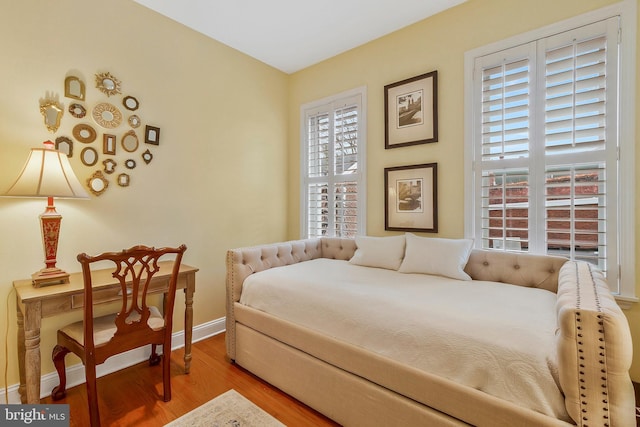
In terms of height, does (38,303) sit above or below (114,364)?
above

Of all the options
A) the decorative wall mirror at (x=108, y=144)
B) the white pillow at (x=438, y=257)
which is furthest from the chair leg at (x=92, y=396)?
the white pillow at (x=438, y=257)

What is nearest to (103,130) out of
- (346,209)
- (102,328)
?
(102,328)

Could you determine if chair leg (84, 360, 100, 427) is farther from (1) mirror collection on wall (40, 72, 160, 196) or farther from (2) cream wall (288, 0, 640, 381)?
(2) cream wall (288, 0, 640, 381)

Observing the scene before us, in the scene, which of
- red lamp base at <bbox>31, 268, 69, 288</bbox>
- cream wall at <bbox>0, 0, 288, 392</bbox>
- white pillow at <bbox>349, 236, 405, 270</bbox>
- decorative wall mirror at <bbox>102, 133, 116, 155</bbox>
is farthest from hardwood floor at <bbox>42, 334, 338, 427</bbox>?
decorative wall mirror at <bbox>102, 133, 116, 155</bbox>

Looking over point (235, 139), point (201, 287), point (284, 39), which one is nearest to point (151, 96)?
point (235, 139)

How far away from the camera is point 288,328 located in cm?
196

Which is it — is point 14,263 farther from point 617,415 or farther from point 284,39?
point 617,415

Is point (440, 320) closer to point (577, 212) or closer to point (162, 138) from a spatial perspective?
point (577, 212)

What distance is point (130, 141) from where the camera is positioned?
2400 millimetres

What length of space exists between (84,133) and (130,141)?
11.8 inches

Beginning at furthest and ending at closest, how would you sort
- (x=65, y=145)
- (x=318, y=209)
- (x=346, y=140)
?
(x=318, y=209) → (x=346, y=140) → (x=65, y=145)

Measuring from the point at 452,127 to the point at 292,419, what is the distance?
2.47 meters

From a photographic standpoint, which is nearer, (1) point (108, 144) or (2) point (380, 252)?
(1) point (108, 144)

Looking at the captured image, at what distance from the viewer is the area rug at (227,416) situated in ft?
5.61
